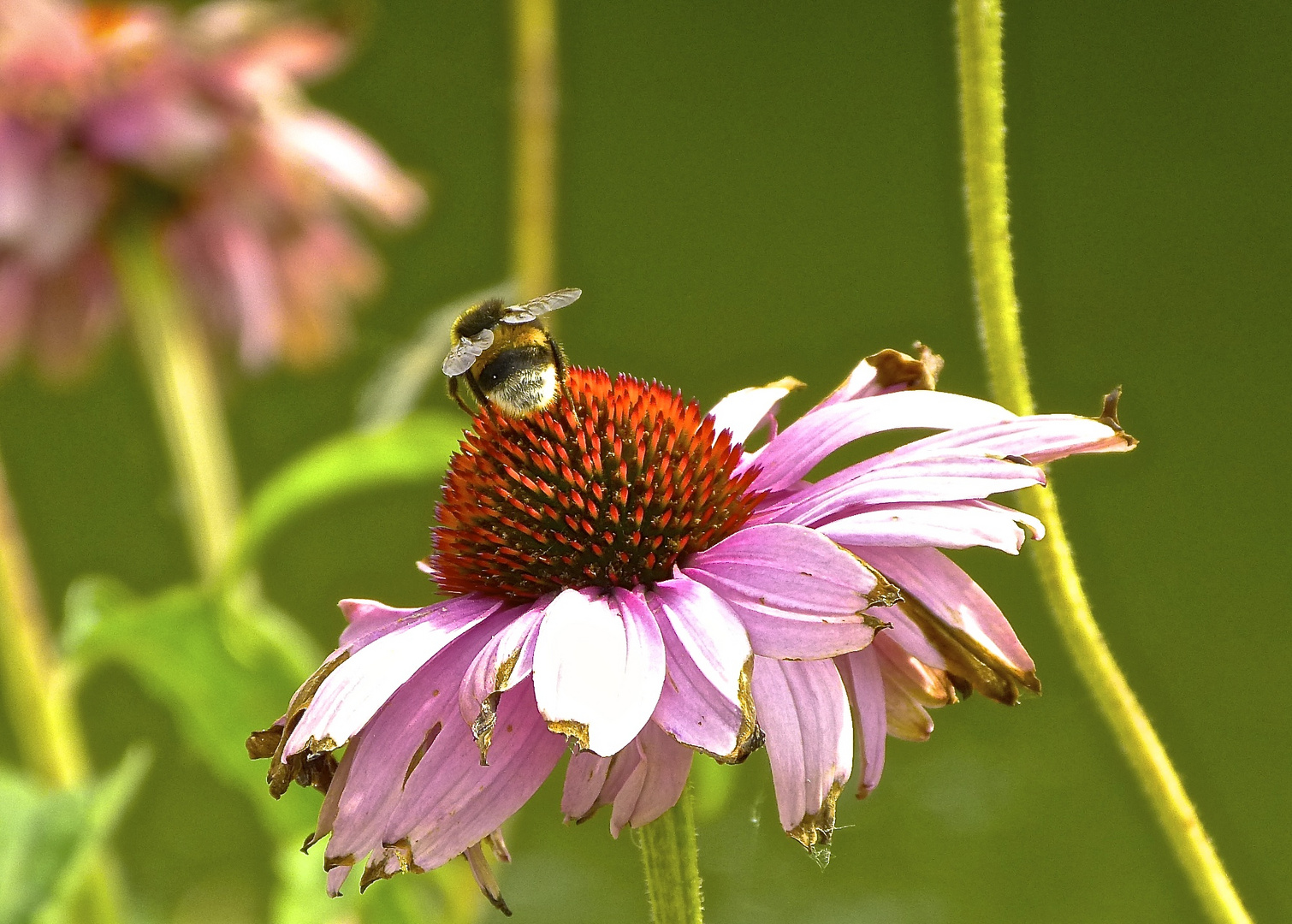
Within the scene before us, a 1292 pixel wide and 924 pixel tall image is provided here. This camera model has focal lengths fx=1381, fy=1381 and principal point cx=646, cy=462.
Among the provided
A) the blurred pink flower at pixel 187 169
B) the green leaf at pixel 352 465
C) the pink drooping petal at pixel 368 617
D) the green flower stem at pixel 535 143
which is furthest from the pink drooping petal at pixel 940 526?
the blurred pink flower at pixel 187 169

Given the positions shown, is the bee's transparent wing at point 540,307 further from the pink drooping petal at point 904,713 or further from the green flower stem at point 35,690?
the green flower stem at point 35,690

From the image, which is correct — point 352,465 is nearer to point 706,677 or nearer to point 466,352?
point 466,352

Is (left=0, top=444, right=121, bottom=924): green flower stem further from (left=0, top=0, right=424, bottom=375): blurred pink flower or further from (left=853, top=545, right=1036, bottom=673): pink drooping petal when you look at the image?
(left=853, top=545, right=1036, bottom=673): pink drooping petal

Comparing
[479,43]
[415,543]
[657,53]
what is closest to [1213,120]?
[657,53]

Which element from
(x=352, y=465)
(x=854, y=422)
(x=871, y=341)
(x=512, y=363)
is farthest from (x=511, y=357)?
(x=871, y=341)

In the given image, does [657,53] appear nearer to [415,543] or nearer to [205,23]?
[415,543]
